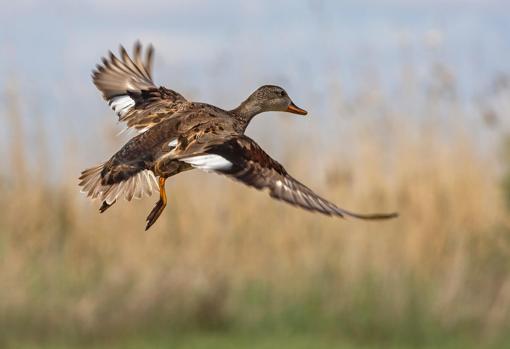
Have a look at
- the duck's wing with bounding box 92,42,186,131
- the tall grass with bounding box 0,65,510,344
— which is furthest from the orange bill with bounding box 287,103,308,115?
the tall grass with bounding box 0,65,510,344

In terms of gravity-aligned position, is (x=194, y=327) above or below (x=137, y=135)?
below

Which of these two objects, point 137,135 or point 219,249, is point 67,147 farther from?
point 137,135

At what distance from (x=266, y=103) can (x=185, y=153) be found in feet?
2.20

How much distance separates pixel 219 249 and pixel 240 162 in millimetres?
8343

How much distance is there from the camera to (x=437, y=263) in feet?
34.0

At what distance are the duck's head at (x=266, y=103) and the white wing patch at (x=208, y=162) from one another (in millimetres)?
631

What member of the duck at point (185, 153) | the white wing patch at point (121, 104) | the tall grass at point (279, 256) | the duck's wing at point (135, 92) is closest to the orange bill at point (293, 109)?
the duck at point (185, 153)

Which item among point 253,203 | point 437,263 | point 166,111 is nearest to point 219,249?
point 253,203

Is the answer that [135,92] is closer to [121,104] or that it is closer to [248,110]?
[121,104]

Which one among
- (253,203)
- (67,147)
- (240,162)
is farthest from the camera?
(253,203)

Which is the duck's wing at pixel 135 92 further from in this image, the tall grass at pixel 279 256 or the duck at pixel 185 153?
the tall grass at pixel 279 256

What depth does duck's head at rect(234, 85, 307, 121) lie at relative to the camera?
8.52 feet

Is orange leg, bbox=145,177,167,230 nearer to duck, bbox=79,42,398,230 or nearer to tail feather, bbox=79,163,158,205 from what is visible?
duck, bbox=79,42,398,230

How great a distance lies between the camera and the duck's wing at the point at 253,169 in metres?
1.94
